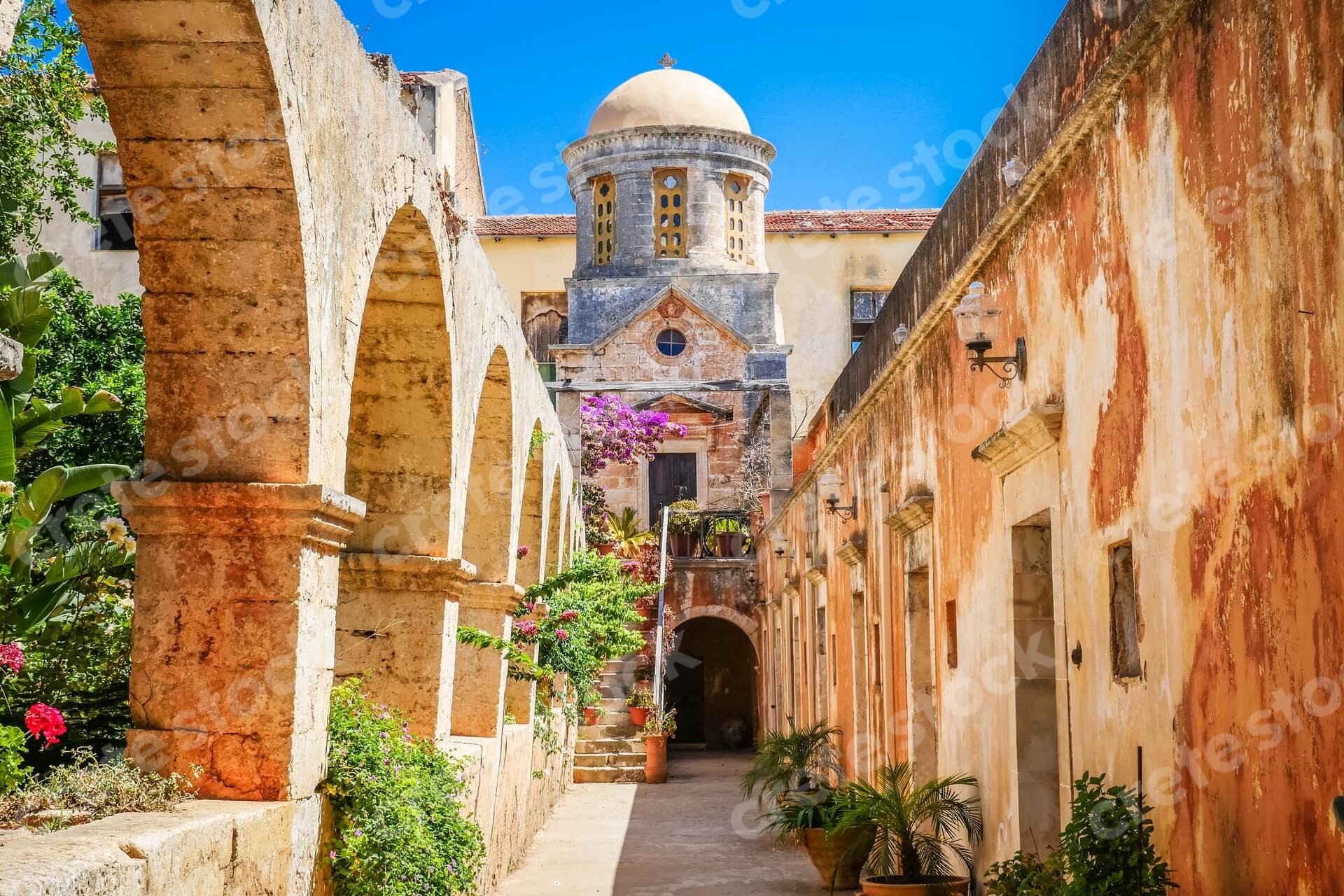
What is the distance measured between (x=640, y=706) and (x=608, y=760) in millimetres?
1675

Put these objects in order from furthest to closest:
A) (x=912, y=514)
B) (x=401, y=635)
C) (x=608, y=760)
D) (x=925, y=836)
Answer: (x=608, y=760) < (x=912, y=514) < (x=401, y=635) < (x=925, y=836)

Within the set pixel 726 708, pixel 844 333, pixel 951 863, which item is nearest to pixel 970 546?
pixel 951 863

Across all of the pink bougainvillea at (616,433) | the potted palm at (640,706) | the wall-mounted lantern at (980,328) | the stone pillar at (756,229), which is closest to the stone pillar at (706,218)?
the stone pillar at (756,229)

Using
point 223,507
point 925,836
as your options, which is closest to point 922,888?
point 925,836

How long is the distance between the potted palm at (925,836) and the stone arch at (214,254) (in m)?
3.77

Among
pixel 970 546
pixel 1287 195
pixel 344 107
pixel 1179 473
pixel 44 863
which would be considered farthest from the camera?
pixel 970 546

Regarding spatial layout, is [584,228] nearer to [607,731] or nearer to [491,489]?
[607,731]

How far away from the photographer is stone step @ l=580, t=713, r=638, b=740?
20453 mm

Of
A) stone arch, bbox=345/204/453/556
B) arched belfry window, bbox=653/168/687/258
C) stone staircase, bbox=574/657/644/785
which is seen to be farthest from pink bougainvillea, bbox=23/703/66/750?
arched belfry window, bbox=653/168/687/258

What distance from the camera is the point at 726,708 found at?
28062 millimetres

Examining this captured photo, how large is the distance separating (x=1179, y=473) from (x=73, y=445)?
44.5ft

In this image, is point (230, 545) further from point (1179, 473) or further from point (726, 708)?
point (726, 708)

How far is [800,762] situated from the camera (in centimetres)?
1245

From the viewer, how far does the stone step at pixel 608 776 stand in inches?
763
